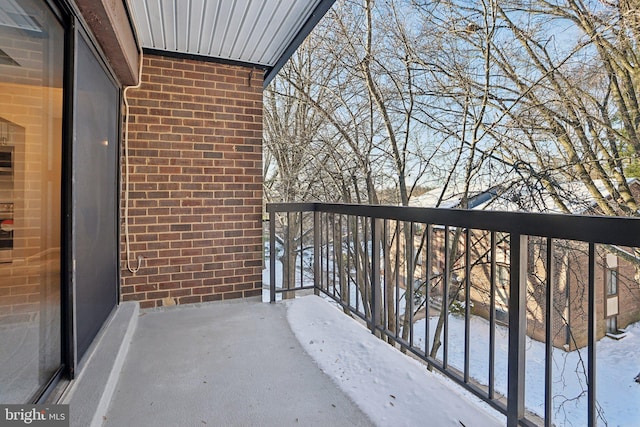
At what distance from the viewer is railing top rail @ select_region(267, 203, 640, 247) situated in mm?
1009

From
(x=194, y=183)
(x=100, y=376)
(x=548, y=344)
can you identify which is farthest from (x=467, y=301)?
(x=194, y=183)

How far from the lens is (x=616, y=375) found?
3838 millimetres

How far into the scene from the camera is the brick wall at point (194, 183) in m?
2.98

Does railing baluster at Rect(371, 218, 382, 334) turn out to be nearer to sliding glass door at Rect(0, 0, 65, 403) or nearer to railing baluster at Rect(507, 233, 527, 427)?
railing baluster at Rect(507, 233, 527, 427)

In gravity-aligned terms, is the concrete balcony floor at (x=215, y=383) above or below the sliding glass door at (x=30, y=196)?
below

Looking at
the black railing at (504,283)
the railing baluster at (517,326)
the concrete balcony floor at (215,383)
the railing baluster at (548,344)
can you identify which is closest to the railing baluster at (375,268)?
the black railing at (504,283)

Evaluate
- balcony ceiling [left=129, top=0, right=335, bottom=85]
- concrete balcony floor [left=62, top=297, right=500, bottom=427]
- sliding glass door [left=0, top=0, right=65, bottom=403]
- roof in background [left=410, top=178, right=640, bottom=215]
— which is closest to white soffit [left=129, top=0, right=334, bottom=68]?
balcony ceiling [left=129, top=0, right=335, bottom=85]

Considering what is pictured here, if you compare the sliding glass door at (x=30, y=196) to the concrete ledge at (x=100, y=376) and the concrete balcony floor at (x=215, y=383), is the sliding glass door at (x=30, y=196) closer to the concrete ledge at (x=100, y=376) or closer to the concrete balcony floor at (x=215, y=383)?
the concrete ledge at (x=100, y=376)

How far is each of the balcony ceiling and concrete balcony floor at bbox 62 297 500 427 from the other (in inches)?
88.4

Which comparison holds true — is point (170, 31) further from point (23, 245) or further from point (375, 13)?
point (375, 13)

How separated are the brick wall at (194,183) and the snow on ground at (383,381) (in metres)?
1.04

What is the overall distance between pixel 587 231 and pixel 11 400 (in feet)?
6.70

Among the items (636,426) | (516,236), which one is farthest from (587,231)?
(636,426)

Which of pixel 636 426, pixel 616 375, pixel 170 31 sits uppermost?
pixel 170 31
